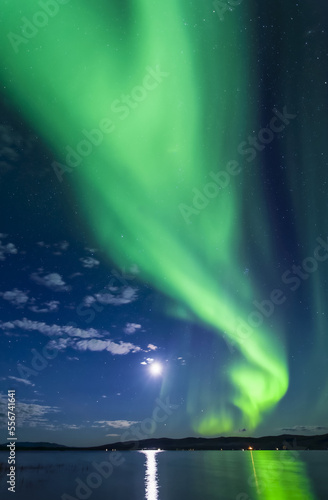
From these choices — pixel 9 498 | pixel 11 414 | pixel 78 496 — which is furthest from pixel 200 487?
pixel 11 414

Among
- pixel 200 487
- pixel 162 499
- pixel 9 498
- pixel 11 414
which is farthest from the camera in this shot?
pixel 200 487

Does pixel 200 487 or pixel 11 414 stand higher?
pixel 11 414

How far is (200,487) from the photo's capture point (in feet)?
209

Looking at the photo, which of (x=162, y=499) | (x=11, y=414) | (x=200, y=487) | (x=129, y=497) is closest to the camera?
(x=11, y=414)

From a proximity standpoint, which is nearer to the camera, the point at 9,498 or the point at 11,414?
the point at 11,414

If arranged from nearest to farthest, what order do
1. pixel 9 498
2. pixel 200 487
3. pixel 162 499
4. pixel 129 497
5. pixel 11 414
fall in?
pixel 11 414
pixel 9 498
pixel 162 499
pixel 129 497
pixel 200 487

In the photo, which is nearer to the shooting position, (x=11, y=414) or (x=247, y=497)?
(x=11, y=414)

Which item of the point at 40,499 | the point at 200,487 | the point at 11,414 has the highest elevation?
the point at 11,414

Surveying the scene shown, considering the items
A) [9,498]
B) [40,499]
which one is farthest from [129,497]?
[9,498]

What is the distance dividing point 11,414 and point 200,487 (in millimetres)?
57178

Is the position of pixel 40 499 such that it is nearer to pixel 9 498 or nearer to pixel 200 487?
pixel 9 498

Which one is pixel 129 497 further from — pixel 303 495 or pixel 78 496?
pixel 303 495

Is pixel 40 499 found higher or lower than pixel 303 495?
higher

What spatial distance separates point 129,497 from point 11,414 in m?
41.5
